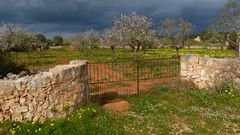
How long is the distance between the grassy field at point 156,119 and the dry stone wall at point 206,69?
1.14 meters

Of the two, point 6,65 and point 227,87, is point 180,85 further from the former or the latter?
point 6,65

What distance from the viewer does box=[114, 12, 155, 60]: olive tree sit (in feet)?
85.6

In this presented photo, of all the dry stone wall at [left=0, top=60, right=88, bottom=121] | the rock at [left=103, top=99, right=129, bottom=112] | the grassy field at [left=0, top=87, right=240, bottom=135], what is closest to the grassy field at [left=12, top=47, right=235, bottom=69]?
the rock at [left=103, top=99, right=129, bottom=112]

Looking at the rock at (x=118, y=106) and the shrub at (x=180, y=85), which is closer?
the rock at (x=118, y=106)

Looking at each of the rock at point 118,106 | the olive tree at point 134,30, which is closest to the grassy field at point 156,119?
the rock at point 118,106

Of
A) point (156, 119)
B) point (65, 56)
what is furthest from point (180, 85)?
point (65, 56)

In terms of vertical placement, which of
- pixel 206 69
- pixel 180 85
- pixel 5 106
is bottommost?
pixel 180 85

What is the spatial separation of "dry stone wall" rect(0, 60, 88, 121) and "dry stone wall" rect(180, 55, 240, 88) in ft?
20.6

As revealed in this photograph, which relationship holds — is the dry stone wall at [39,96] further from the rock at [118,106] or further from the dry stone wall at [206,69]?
the dry stone wall at [206,69]

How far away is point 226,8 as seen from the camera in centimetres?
3362

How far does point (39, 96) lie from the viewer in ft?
25.9

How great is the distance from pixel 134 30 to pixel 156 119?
1828 centimetres

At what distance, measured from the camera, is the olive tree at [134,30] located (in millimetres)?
26078

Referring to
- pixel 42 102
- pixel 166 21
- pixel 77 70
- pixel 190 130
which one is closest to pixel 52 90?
pixel 42 102
